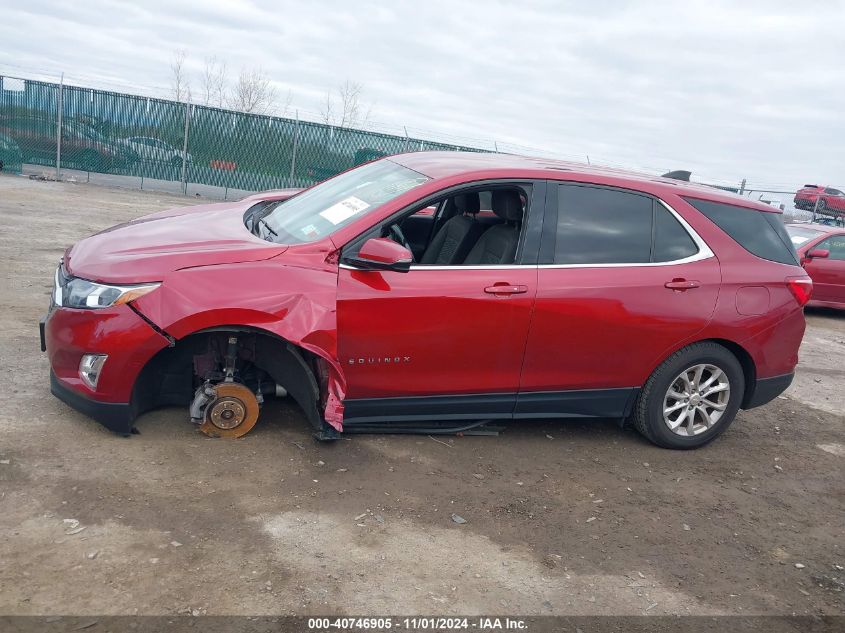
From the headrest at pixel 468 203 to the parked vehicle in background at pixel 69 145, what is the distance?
16.8 metres

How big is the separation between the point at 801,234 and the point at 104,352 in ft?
35.5

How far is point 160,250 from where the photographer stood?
4172mm

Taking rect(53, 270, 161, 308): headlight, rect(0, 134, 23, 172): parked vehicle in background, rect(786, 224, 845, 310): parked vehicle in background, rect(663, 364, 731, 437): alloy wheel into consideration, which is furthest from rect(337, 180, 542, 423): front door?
rect(0, 134, 23, 172): parked vehicle in background

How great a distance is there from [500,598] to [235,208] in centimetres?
350

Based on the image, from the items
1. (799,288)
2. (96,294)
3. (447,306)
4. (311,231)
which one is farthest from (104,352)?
(799,288)

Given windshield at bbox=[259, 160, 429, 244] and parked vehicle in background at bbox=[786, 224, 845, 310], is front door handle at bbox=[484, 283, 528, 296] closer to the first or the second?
windshield at bbox=[259, 160, 429, 244]

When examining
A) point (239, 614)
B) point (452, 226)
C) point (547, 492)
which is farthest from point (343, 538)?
point (452, 226)

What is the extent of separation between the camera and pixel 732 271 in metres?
4.99

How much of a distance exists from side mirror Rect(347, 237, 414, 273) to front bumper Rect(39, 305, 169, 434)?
114cm

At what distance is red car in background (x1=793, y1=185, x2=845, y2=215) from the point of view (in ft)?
80.3

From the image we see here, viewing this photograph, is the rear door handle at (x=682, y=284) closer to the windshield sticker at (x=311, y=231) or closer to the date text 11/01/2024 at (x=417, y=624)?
the windshield sticker at (x=311, y=231)

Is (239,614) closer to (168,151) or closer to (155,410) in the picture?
(155,410)

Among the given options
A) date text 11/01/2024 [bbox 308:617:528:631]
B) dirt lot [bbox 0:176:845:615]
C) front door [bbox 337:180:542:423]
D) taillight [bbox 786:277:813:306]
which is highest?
taillight [bbox 786:277:813:306]

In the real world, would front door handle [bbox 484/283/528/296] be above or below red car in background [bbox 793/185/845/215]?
below
